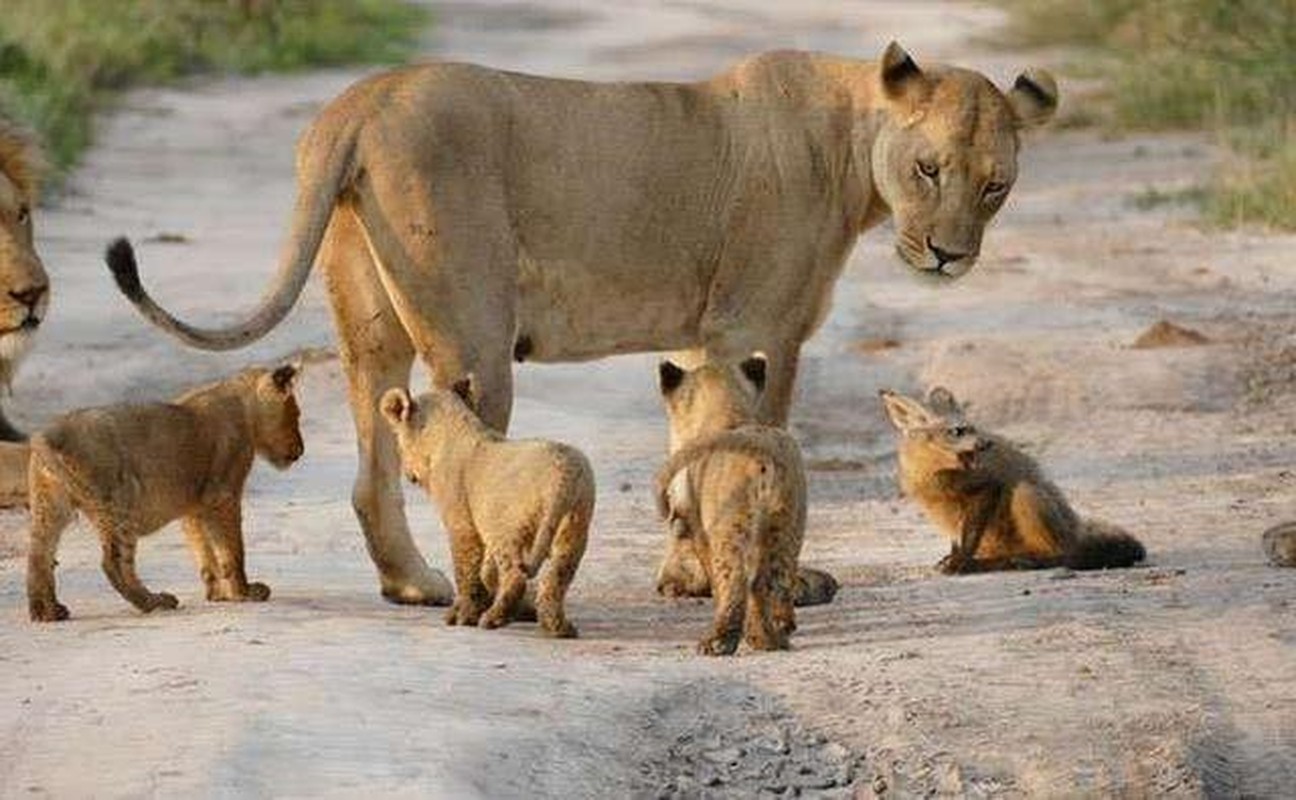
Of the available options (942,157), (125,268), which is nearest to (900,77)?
(942,157)

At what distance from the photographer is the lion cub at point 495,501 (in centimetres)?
768

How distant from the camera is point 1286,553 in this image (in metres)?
8.70

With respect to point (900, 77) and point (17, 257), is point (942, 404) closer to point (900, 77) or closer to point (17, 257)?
point (900, 77)

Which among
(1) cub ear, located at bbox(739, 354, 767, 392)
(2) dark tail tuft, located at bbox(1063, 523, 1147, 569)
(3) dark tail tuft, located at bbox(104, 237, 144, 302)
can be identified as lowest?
(2) dark tail tuft, located at bbox(1063, 523, 1147, 569)

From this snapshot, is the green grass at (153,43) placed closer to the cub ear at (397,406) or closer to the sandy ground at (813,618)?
the sandy ground at (813,618)

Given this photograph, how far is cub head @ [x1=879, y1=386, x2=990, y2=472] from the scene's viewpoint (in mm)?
9367

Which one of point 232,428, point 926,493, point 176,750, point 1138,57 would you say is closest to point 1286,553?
point 926,493

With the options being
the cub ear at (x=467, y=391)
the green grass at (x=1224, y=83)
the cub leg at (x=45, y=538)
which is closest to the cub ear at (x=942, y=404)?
the cub ear at (x=467, y=391)

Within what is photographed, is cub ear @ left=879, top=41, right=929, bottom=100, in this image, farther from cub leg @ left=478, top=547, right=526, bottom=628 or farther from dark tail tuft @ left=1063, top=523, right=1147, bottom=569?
cub leg @ left=478, top=547, right=526, bottom=628

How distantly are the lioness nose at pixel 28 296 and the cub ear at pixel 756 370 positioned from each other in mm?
2183

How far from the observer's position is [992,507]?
928 centimetres

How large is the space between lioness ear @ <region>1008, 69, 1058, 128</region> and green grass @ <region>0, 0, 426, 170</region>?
10.5 m

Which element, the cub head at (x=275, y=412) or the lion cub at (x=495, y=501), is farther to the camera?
the cub head at (x=275, y=412)

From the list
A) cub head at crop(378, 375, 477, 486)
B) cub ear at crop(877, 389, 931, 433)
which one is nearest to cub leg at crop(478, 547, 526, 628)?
cub head at crop(378, 375, 477, 486)
